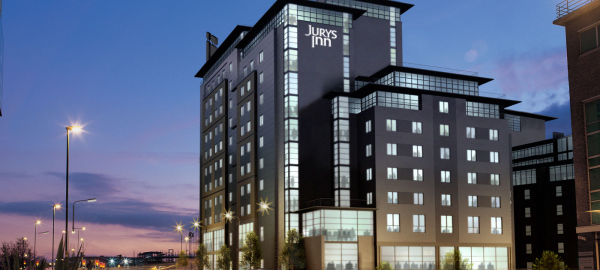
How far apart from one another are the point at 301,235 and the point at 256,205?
14.3 meters

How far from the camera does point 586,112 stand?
4669 centimetres

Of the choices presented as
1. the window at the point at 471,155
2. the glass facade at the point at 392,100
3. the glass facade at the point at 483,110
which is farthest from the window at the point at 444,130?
the glass facade at the point at 483,110

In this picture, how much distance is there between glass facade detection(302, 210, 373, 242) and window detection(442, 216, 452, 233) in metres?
10.3

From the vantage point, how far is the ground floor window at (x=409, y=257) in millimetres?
85438

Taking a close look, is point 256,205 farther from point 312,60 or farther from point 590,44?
point 590,44

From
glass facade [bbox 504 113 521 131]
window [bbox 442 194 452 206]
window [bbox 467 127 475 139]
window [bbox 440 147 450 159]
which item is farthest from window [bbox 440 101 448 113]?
glass facade [bbox 504 113 521 131]

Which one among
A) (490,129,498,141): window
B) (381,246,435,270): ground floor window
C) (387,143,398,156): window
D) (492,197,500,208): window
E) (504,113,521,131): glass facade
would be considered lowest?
(381,246,435,270): ground floor window

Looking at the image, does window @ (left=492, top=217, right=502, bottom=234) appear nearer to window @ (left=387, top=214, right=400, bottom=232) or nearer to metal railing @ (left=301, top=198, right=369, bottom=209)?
window @ (left=387, top=214, right=400, bottom=232)

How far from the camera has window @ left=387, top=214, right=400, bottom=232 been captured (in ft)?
282

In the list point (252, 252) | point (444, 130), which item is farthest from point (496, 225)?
point (252, 252)

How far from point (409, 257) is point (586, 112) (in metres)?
43.7

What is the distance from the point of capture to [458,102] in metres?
93.3

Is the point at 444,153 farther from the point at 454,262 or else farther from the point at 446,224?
the point at 454,262

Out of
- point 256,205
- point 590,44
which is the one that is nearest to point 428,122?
point 256,205
